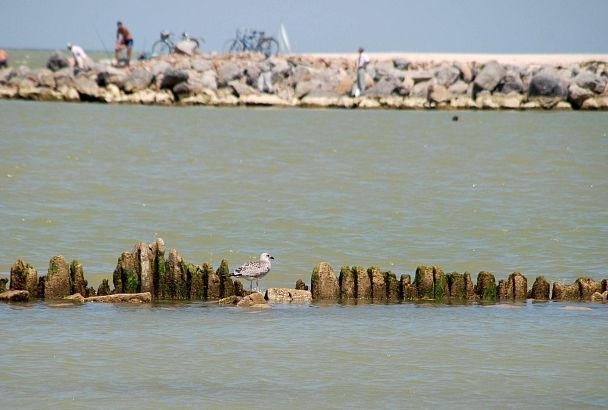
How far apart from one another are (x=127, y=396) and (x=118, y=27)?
45.7 m

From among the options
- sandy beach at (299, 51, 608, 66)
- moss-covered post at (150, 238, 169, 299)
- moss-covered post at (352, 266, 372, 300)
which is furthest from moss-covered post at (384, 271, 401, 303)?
sandy beach at (299, 51, 608, 66)

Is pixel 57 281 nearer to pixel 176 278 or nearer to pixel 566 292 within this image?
pixel 176 278

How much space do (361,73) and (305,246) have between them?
35.3 metres

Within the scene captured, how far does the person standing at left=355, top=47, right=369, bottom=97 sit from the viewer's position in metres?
52.7

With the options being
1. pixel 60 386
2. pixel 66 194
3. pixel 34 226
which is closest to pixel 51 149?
pixel 66 194

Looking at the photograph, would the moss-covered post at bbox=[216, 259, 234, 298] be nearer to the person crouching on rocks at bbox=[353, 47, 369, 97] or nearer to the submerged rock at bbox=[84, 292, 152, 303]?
the submerged rock at bbox=[84, 292, 152, 303]

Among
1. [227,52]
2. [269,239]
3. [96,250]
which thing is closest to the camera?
[96,250]

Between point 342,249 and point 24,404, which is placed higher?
point 342,249

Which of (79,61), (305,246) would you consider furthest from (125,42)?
(305,246)

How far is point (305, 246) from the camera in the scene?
19.2m

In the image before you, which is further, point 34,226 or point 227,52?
point 227,52

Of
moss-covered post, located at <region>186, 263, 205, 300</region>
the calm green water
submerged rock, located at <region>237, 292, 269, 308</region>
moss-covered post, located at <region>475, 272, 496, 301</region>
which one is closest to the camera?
the calm green water

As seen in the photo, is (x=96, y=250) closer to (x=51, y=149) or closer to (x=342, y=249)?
(x=342, y=249)

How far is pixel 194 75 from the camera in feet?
178
